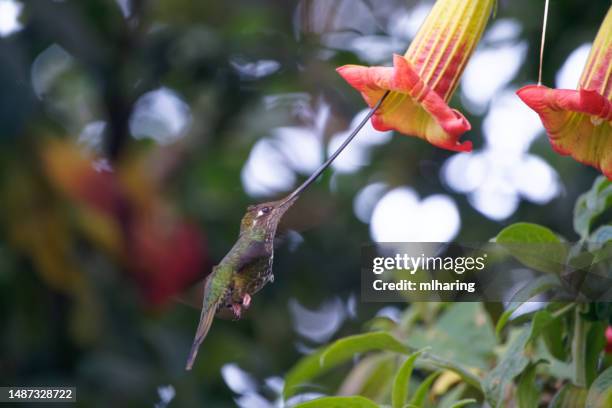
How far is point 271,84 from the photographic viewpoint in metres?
2.04

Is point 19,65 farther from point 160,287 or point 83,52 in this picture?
point 160,287

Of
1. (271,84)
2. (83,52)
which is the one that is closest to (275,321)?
(271,84)

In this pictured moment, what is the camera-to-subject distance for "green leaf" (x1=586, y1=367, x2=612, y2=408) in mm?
621

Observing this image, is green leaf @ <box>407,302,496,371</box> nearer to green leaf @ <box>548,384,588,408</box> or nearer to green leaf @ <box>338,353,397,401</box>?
green leaf @ <box>338,353,397,401</box>

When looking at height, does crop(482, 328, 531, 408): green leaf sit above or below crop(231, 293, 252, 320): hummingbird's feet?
below

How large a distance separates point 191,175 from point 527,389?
1.28 m

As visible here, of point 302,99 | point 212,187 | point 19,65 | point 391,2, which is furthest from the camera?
point 391,2

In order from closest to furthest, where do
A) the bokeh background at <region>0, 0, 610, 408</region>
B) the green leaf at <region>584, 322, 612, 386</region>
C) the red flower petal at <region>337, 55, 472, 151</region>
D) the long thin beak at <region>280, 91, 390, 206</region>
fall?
the long thin beak at <region>280, 91, 390, 206</region> < the red flower petal at <region>337, 55, 472, 151</region> < the green leaf at <region>584, 322, 612, 386</region> < the bokeh background at <region>0, 0, 610, 408</region>

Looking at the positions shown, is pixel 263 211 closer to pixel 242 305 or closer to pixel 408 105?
pixel 242 305

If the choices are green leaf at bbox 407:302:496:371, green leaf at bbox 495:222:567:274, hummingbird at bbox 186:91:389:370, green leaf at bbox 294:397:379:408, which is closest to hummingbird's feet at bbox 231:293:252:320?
hummingbird at bbox 186:91:389:370

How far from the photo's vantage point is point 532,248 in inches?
28.0

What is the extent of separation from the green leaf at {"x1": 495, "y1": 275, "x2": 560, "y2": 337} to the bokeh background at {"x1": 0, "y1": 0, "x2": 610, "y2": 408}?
762 millimetres

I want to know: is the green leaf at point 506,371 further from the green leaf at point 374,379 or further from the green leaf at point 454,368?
the green leaf at point 374,379

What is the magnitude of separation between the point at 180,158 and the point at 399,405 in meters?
1.27
